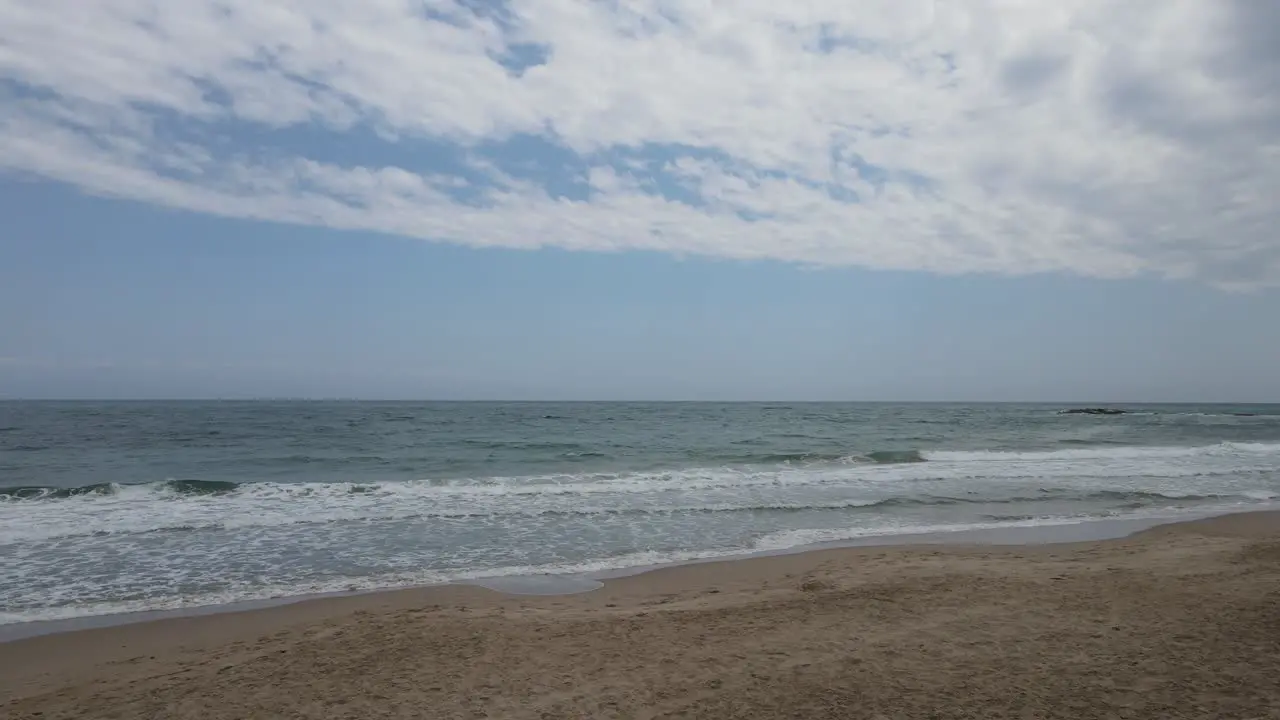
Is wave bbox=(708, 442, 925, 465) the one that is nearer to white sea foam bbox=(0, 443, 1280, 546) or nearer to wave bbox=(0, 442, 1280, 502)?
wave bbox=(0, 442, 1280, 502)

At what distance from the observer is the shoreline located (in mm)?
7266

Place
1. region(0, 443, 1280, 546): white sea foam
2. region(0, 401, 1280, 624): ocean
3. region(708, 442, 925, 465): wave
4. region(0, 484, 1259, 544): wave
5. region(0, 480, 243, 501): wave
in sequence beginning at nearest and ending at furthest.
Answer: region(0, 401, 1280, 624): ocean → region(0, 484, 1259, 544): wave → region(0, 443, 1280, 546): white sea foam → region(0, 480, 243, 501): wave → region(708, 442, 925, 465): wave

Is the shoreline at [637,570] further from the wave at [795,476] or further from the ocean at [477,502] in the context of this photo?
the wave at [795,476]

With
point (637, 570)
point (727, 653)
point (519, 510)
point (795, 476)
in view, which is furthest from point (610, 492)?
point (727, 653)

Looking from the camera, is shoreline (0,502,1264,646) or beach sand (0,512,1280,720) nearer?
beach sand (0,512,1280,720)

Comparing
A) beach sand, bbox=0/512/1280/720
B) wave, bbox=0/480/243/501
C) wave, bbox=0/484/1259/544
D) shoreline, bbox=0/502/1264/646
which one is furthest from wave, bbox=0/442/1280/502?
beach sand, bbox=0/512/1280/720

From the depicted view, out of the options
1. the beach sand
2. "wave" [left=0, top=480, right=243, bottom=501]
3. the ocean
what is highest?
the beach sand

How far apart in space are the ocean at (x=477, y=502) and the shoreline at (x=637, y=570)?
21 cm

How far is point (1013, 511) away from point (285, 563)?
1344cm

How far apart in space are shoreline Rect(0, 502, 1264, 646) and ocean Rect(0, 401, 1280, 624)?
205mm

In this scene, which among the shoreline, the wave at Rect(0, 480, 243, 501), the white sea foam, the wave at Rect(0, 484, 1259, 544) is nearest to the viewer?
the shoreline

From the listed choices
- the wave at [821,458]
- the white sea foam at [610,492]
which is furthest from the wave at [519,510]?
the wave at [821,458]

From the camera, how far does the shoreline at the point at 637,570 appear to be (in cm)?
727

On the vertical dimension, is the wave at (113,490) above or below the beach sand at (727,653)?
below
